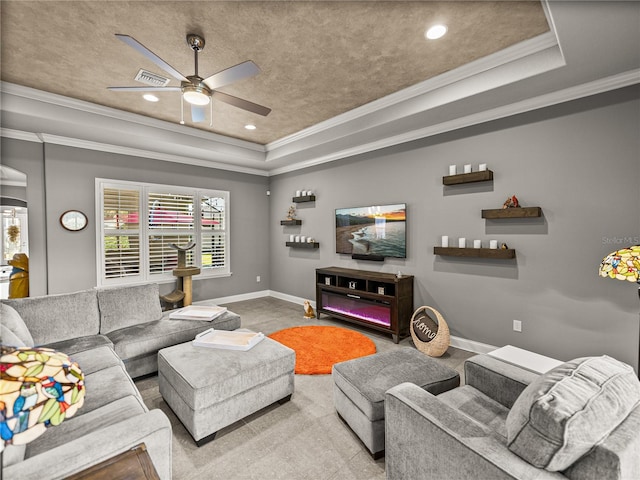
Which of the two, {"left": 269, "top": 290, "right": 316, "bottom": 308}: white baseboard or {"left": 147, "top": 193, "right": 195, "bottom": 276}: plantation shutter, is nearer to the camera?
{"left": 147, "top": 193, "right": 195, "bottom": 276}: plantation shutter

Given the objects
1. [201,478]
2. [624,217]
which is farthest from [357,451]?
[624,217]

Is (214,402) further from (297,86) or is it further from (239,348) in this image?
(297,86)

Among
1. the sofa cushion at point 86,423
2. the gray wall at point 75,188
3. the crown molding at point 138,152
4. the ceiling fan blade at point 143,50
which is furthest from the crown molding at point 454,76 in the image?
the sofa cushion at point 86,423

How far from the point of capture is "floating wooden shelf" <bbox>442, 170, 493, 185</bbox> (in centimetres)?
333

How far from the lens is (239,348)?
239 centimetres

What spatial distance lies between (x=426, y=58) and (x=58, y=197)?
4902mm

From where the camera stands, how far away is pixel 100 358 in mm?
2236

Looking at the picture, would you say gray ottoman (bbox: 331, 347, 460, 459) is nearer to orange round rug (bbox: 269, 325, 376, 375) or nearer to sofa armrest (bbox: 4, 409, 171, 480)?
orange round rug (bbox: 269, 325, 376, 375)

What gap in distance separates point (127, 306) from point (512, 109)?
4457 mm

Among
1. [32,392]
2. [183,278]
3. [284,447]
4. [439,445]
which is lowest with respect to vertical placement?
[284,447]

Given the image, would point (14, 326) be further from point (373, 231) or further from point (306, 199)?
point (306, 199)

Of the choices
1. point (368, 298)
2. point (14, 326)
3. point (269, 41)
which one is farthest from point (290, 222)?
point (14, 326)

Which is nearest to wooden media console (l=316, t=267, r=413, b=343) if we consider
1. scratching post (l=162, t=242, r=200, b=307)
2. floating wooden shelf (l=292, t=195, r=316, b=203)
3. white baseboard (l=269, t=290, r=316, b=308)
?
white baseboard (l=269, t=290, r=316, b=308)

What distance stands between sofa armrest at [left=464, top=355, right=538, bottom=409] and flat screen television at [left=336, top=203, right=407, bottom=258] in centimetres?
242
